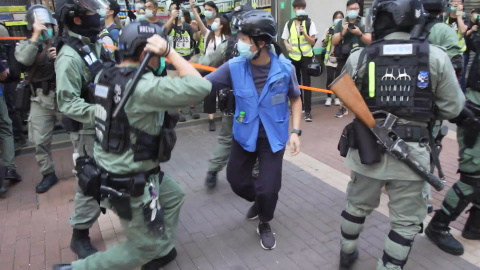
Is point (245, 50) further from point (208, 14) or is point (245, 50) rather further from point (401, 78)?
point (208, 14)

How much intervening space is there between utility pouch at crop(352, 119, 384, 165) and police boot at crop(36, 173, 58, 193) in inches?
153

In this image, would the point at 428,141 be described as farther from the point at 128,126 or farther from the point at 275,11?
the point at 275,11

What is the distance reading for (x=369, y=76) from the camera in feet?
8.89

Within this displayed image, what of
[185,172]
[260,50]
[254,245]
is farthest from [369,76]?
[185,172]

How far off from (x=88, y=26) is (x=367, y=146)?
8.48 ft

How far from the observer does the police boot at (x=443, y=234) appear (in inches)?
134

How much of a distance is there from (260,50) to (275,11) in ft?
18.4

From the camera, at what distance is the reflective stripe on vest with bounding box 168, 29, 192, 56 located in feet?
24.6

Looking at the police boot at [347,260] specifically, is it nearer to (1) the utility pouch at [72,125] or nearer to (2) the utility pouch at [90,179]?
(2) the utility pouch at [90,179]

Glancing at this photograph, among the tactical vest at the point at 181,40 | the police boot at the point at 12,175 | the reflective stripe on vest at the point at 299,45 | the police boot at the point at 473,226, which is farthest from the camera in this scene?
the reflective stripe on vest at the point at 299,45

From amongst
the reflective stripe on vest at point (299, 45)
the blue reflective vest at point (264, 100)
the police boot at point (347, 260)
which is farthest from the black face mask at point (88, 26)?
the reflective stripe on vest at point (299, 45)

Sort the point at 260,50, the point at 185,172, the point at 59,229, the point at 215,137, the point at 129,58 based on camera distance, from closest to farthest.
→ the point at 129,58 → the point at 260,50 → the point at 59,229 → the point at 185,172 → the point at 215,137

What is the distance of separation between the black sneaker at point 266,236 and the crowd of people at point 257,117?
1cm

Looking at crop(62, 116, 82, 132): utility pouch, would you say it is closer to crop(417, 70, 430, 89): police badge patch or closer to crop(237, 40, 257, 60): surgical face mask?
crop(237, 40, 257, 60): surgical face mask
